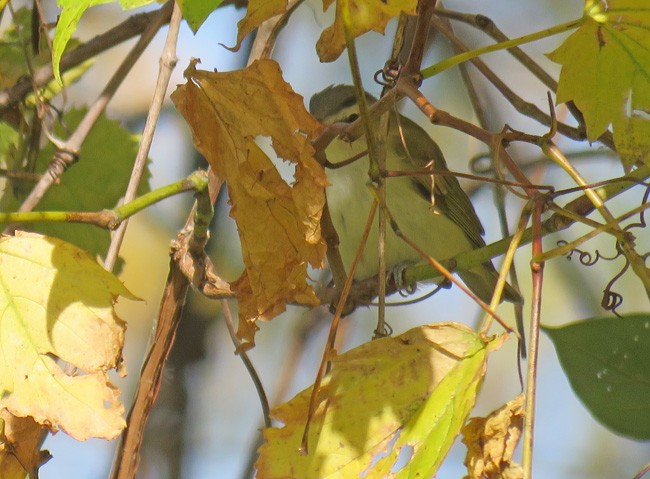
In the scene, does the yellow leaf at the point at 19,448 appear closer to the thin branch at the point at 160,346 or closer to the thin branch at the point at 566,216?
the thin branch at the point at 160,346

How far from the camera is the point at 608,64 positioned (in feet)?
3.67

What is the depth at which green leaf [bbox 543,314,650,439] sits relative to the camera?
1.22m

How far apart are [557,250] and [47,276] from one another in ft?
1.95

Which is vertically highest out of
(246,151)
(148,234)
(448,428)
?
(148,234)

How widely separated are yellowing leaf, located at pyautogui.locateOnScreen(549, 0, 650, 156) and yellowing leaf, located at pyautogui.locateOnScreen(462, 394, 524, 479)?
0.40 m

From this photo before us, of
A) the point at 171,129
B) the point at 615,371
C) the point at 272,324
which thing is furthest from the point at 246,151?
the point at 272,324

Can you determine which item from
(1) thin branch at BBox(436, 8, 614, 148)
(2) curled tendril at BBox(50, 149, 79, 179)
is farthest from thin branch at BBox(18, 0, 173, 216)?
(1) thin branch at BBox(436, 8, 614, 148)

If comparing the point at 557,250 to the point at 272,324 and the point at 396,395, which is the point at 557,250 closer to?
the point at 396,395

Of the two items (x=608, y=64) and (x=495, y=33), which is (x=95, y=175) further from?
(x=608, y=64)

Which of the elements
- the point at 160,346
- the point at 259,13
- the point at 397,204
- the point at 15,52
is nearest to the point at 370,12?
the point at 259,13

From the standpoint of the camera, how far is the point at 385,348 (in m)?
0.98

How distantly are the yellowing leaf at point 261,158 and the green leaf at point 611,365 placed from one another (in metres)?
0.40

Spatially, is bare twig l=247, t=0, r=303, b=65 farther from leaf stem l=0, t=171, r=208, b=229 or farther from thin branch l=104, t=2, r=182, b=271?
leaf stem l=0, t=171, r=208, b=229

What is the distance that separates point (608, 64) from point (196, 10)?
1.84ft
